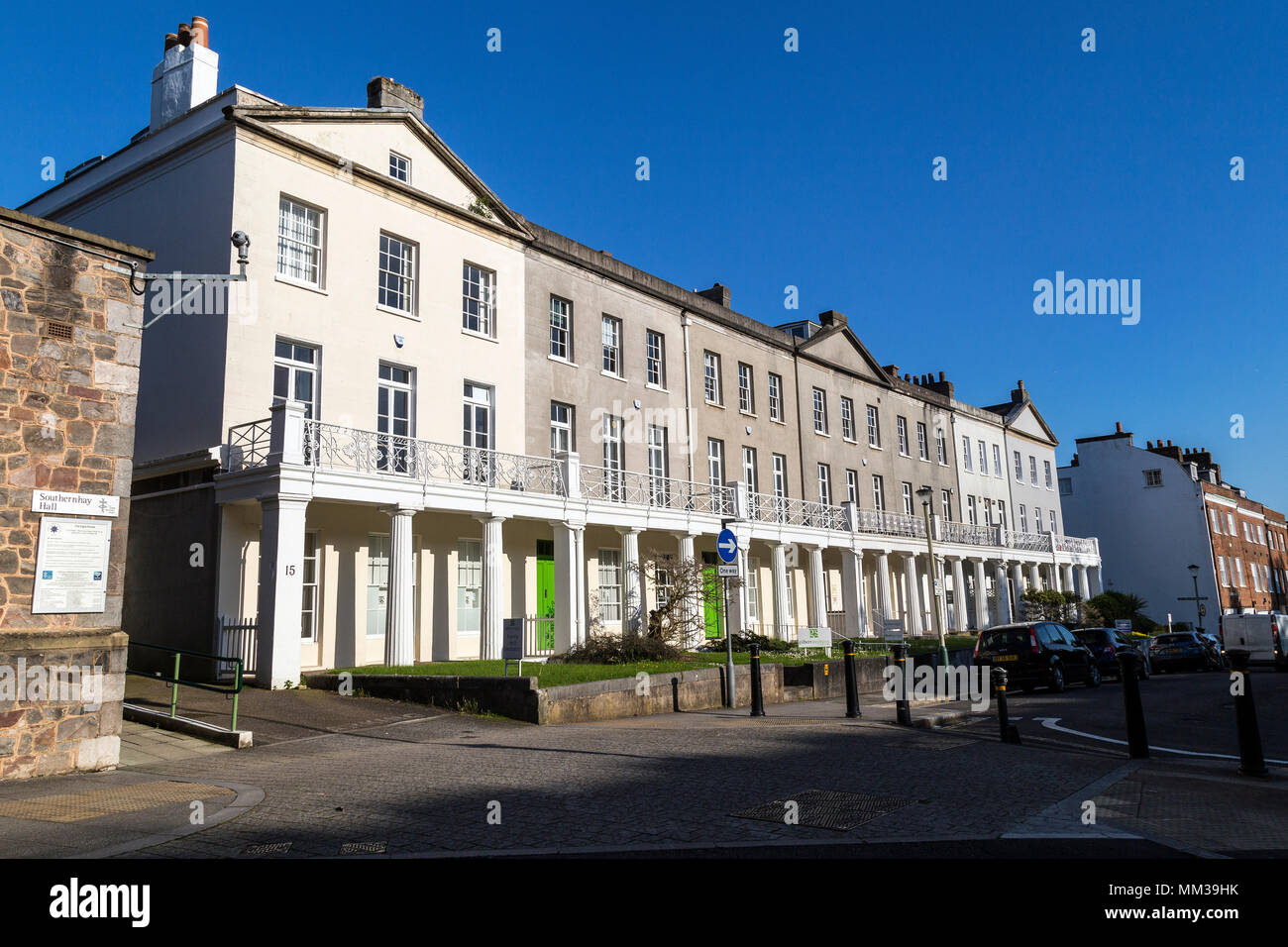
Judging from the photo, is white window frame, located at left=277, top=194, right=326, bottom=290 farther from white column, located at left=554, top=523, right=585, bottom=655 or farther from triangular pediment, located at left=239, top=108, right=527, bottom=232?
white column, located at left=554, top=523, right=585, bottom=655

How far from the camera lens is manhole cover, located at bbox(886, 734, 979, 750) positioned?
11.1 metres

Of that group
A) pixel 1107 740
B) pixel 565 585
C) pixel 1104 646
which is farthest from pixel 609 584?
pixel 1107 740

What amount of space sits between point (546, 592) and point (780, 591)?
8472 mm

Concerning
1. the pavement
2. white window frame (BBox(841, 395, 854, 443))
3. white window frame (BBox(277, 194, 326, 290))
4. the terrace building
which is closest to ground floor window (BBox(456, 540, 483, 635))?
the terrace building

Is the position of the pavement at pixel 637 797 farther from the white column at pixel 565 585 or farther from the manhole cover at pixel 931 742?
the white column at pixel 565 585

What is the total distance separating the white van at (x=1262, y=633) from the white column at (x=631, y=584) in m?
21.2

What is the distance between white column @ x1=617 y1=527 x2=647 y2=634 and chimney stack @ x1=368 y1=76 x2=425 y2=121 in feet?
38.7

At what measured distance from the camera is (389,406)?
66.8 ft

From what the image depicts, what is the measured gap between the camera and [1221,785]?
27.6 ft

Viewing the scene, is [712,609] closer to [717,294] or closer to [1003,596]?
[717,294]
